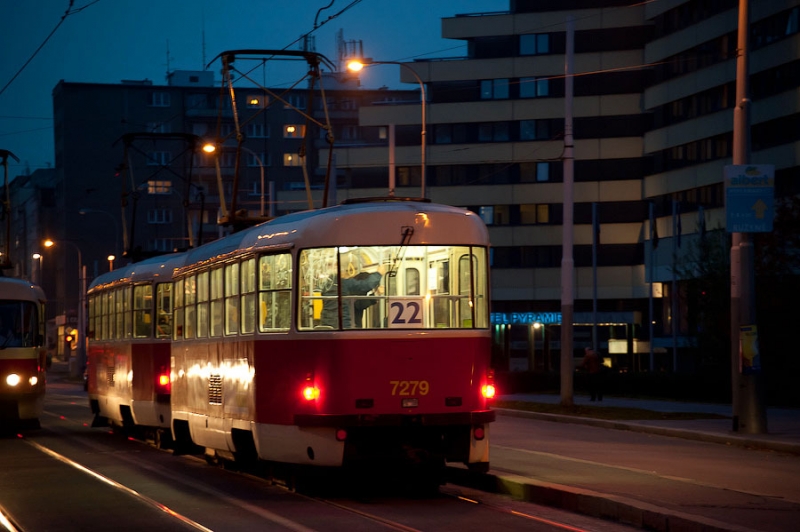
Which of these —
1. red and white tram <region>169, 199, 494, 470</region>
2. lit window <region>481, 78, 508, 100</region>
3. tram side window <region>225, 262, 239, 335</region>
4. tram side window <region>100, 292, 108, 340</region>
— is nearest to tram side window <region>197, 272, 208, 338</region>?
tram side window <region>225, 262, 239, 335</region>

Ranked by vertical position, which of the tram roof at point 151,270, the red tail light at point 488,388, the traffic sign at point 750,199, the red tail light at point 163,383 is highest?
the traffic sign at point 750,199

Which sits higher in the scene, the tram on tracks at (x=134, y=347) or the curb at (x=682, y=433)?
the tram on tracks at (x=134, y=347)

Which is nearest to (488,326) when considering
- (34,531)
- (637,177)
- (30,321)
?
(34,531)

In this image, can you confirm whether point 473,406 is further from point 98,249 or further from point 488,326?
point 98,249

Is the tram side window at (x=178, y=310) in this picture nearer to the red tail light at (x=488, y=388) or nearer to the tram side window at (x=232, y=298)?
the tram side window at (x=232, y=298)

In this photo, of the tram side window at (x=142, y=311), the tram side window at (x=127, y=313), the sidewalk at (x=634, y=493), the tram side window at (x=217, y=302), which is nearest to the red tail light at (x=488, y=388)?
the sidewalk at (x=634, y=493)

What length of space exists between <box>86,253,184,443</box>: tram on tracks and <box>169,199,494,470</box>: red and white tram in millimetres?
6272

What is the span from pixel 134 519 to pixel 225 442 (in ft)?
13.4

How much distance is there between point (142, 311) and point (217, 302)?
20.0 ft

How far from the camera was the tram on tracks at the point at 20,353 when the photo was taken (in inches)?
995

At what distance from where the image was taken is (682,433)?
23.8 m

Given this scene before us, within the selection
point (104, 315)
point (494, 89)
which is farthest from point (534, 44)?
point (104, 315)

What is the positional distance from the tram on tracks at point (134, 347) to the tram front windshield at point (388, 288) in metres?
6.58

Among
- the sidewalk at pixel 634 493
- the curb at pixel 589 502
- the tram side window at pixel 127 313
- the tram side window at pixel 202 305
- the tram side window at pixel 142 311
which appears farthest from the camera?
the tram side window at pixel 127 313
